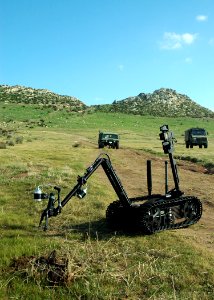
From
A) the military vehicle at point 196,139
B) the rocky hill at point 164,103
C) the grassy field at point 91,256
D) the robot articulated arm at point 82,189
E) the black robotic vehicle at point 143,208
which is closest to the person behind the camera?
the grassy field at point 91,256

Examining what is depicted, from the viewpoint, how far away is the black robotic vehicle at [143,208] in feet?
36.8

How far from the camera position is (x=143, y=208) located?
38.4 ft

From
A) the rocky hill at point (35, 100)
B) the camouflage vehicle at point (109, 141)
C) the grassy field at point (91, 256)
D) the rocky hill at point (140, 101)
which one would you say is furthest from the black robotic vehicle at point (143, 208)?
the rocky hill at point (140, 101)

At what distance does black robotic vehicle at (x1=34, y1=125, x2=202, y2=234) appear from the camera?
11.2 m

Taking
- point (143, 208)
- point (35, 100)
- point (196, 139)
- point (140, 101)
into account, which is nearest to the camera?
point (143, 208)

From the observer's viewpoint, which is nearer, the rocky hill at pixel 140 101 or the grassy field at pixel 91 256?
the grassy field at pixel 91 256

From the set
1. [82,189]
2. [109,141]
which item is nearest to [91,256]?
[82,189]

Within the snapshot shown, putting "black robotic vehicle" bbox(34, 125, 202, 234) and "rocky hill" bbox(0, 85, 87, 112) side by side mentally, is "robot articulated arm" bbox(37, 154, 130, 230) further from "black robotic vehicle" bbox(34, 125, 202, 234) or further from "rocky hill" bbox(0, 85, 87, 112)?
"rocky hill" bbox(0, 85, 87, 112)

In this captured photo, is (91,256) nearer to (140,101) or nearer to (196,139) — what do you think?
(196,139)

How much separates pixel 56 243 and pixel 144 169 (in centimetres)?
1816

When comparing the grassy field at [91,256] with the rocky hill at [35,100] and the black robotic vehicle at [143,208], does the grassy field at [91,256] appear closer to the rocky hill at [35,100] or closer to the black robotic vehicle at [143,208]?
the black robotic vehicle at [143,208]

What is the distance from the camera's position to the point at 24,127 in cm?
7838

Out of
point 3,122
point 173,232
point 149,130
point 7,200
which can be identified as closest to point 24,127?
point 3,122

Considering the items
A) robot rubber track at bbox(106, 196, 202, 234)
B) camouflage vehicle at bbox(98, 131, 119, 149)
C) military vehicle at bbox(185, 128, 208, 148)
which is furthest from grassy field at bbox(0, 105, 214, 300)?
military vehicle at bbox(185, 128, 208, 148)
